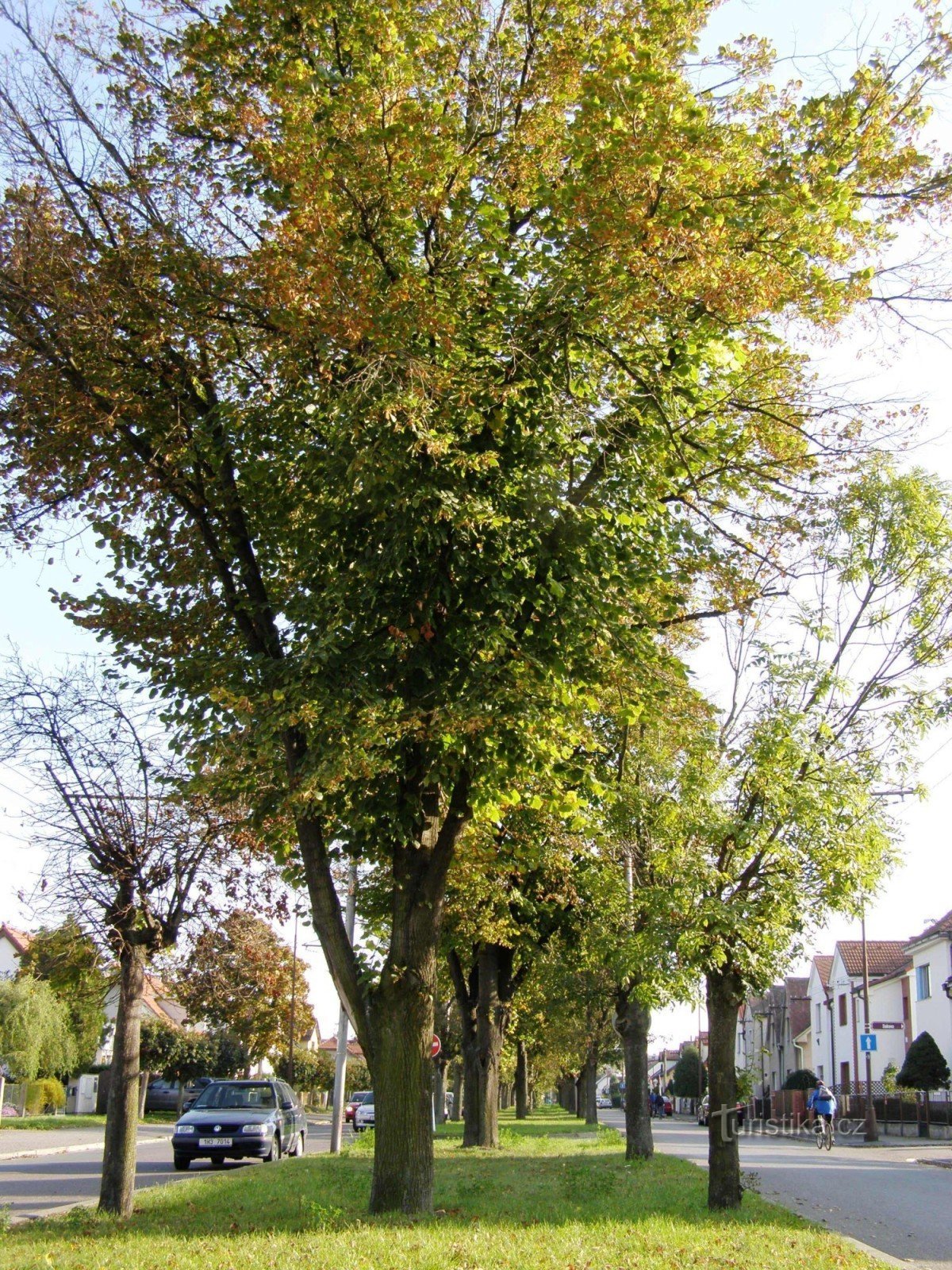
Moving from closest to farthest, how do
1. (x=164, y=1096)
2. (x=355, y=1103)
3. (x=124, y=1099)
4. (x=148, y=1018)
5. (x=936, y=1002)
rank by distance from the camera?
(x=124, y=1099) → (x=355, y=1103) → (x=936, y=1002) → (x=148, y=1018) → (x=164, y=1096)

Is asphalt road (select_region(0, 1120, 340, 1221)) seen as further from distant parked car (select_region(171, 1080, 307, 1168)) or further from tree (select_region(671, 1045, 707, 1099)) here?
tree (select_region(671, 1045, 707, 1099))

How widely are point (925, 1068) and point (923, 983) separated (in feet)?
23.2

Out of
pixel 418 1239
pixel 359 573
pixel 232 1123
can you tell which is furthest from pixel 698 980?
pixel 232 1123

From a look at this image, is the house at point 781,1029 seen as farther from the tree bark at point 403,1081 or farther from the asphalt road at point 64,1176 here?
the tree bark at point 403,1081

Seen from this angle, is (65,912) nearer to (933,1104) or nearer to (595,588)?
(595,588)

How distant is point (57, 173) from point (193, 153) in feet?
4.18

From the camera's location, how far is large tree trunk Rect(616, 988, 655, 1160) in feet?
70.3

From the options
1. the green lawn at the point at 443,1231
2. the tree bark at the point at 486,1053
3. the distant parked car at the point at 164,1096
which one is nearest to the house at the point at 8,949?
the distant parked car at the point at 164,1096

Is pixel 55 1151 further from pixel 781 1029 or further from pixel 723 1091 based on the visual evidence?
pixel 781 1029

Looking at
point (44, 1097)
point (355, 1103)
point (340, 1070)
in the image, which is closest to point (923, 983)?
point (355, 1103)

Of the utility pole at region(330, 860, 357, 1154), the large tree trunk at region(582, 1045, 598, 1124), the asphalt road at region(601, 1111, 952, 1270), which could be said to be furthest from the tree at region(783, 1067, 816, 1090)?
the utility pole at region(330, 860, 357, 1154)

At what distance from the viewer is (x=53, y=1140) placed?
30688 millimetres

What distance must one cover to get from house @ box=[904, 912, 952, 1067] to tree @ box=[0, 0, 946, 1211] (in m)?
38.4

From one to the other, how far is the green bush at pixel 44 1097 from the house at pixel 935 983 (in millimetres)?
36000
